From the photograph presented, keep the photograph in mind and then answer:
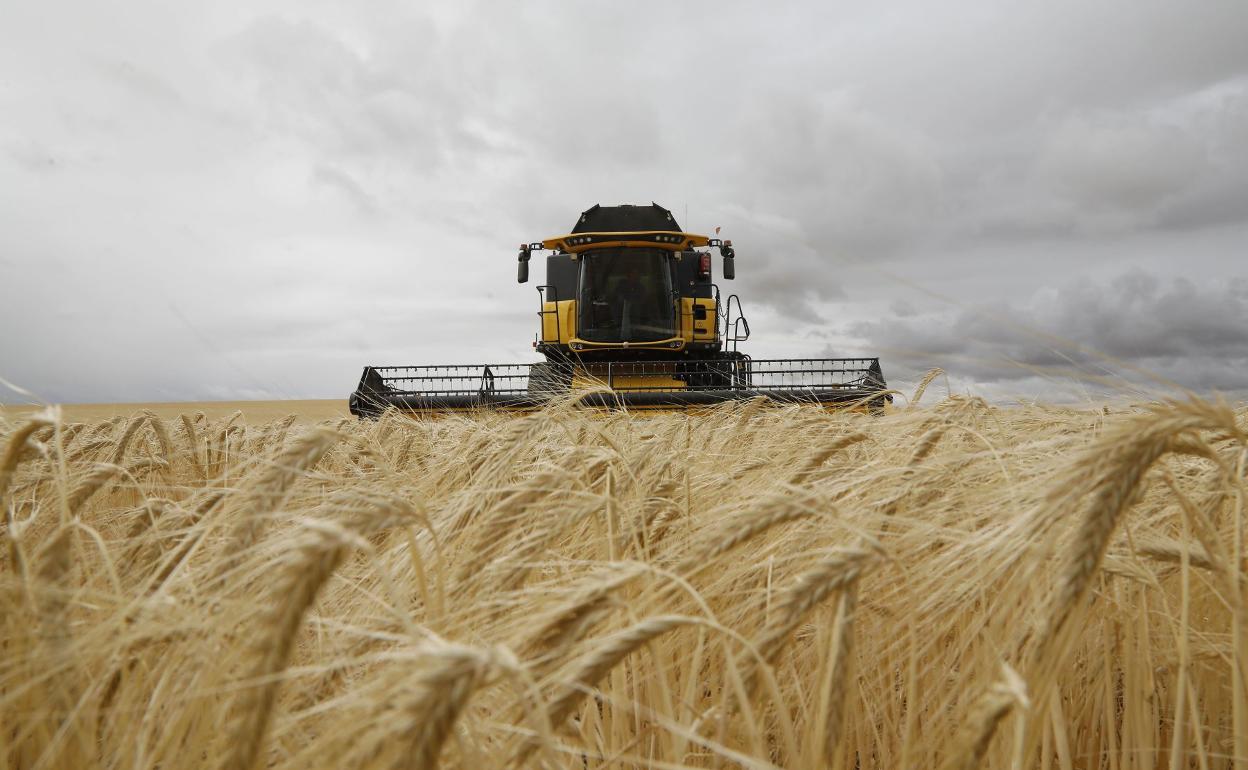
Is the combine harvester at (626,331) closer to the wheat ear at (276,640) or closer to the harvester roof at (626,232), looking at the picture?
the harvester roof at (626,232)

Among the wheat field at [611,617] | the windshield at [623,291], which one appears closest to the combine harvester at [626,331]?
the windshield at [623,291]

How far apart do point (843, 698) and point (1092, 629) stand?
1.07m

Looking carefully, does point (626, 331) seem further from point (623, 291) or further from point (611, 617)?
point (611, 617)

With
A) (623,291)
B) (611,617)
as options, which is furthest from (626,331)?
(611,617)

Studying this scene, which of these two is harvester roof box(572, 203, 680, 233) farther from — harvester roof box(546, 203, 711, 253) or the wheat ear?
the wheat ear

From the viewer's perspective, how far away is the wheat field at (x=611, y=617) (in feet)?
2.25

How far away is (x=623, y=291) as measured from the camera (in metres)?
9.05

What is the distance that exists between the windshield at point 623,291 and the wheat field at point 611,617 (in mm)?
7244

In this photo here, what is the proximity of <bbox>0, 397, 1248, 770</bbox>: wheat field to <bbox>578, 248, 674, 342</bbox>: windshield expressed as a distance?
7.24 m

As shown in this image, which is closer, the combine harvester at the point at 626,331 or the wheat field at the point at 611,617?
the wheat field at the point at 611,617

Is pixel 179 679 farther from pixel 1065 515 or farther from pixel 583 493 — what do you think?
pixel 1065 515

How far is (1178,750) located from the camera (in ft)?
3.28

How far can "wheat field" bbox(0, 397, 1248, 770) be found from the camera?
687 millimetres

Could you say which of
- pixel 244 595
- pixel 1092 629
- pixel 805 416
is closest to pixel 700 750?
pixel 244 595
